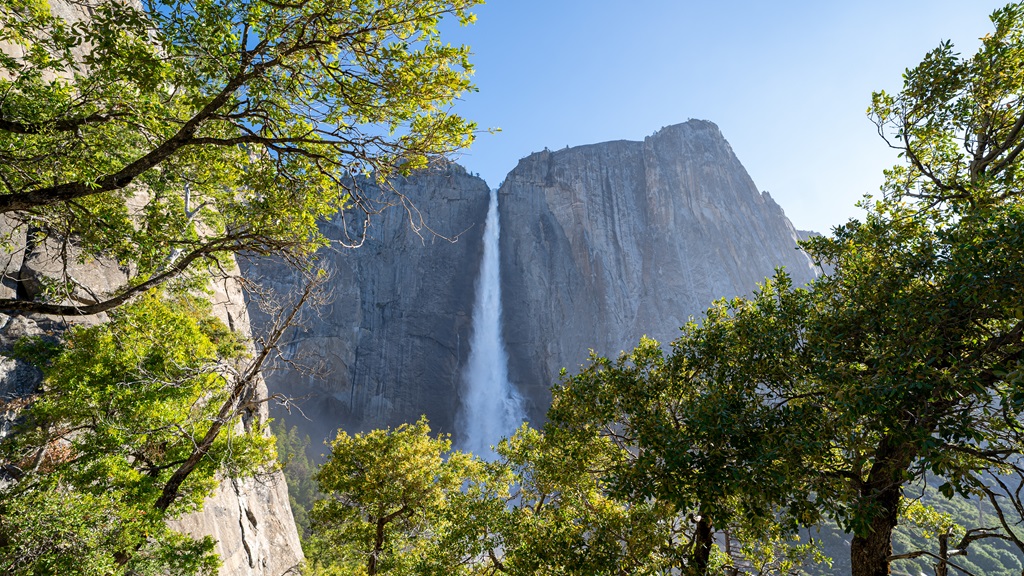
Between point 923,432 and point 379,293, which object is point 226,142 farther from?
point 379,293

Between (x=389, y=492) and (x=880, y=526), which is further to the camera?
(x=389, y=492)

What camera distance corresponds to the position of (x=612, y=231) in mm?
66625

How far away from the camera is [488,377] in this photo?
183 feet

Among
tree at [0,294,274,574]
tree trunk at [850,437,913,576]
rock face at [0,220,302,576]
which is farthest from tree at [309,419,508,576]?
tree trunk at [850,437,913,576]

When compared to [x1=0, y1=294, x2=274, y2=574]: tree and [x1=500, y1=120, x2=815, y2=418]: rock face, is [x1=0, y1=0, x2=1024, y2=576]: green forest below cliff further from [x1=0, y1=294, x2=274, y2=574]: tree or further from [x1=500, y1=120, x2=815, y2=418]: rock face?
[x1=500, y1=120, x2=815, y2=418]: rock face

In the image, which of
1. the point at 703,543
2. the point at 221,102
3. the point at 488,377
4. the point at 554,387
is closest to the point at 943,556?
the point at 703,543

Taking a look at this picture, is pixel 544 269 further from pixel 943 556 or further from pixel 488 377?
pixel 943 556

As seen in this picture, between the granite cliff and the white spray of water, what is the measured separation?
124cm

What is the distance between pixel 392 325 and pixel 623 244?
33578 millimetres

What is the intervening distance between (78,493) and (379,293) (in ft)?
174

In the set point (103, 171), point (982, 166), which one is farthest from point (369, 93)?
point (982, 166)

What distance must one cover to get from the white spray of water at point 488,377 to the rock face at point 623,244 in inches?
60.3

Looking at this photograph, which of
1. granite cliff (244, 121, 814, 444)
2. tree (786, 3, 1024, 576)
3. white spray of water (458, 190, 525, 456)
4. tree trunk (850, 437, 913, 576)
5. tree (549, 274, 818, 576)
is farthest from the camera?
granite cliff (244, 121, 814, 444)

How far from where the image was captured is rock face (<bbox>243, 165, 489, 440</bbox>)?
52.0 metres
